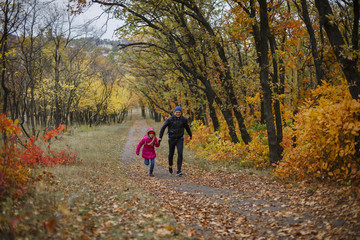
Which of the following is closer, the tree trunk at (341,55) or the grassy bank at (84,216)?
the grassy bank at (84,216)

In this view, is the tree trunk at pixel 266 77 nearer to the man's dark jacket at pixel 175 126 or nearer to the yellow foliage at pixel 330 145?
the yellow foliage at pixel 330 145

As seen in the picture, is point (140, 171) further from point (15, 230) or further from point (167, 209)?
point (15, 230)

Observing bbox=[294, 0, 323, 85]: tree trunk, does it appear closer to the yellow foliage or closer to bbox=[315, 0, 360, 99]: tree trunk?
the yellow foliage

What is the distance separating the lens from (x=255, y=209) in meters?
5.52

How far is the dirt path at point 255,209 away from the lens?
4230 mm

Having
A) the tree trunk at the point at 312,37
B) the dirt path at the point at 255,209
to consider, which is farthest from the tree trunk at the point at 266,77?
the tree trunk at the point at 312,37

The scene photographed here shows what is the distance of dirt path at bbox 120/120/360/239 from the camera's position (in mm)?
4230

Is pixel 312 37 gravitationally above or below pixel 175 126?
above

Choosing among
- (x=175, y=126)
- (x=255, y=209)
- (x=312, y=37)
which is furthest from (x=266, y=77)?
(x=255, y=209)

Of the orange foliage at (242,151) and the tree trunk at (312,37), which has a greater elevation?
the tree trunk at (312,37)

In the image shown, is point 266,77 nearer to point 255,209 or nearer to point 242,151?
point 242,151

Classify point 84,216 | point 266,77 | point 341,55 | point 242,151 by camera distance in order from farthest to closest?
point 242,151, point 266,77, point 341,55, point 84,216

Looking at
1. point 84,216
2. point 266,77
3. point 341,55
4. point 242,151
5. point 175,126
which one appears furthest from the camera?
point 242,151

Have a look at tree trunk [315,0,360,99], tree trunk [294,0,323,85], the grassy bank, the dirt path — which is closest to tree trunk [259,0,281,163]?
the dirt path
